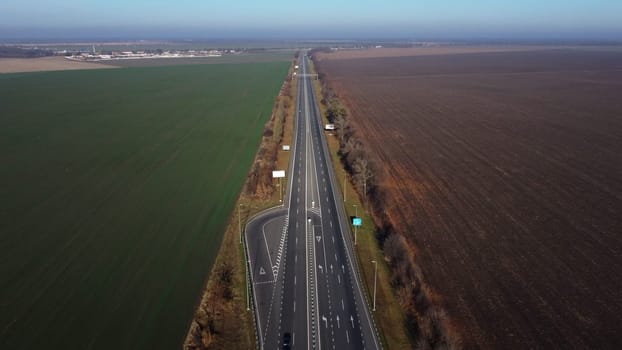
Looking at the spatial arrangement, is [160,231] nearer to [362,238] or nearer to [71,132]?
[362,238]

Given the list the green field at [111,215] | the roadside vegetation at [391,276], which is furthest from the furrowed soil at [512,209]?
the green field at [111,215]

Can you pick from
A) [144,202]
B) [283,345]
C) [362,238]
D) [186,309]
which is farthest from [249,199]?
[283,345]

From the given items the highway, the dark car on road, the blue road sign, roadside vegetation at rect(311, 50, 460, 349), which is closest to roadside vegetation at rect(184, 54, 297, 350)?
the highway

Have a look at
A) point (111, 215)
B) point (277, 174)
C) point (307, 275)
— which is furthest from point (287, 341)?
point (277, 174)

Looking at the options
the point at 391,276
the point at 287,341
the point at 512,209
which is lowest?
the point at 287,341

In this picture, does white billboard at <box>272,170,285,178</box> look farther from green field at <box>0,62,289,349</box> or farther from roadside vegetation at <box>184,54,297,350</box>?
green field at <box>0,62,289,349</box>

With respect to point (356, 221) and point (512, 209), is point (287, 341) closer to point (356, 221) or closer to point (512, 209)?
point (356, 221)
